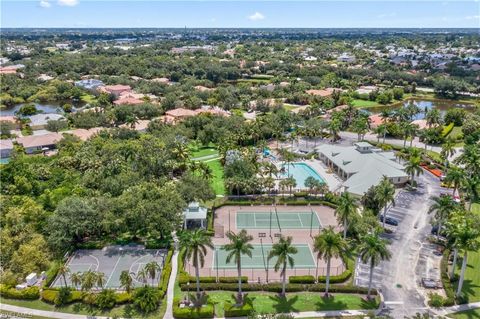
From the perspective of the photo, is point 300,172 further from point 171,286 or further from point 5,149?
point 5,149

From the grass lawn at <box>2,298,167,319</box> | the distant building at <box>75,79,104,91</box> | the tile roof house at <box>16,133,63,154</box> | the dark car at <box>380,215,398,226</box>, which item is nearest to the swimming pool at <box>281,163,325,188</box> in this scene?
the dark car at <box>380,215,398,226</box>

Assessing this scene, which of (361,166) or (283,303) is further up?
(361,166)

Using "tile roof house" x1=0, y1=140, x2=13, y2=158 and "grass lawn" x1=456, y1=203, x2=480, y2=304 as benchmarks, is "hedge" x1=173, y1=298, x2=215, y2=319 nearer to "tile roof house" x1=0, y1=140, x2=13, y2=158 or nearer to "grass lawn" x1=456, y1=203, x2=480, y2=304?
"grass lawn" x1=456, y1=203, x2=480, y2=304

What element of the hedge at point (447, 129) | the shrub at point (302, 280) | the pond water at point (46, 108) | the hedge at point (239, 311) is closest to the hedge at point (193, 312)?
the hedge at point (239, 311)

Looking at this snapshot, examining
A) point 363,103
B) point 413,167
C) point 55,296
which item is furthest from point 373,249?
point 363,103

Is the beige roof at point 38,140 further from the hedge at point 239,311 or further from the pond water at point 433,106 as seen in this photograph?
the pond water at point 433,106

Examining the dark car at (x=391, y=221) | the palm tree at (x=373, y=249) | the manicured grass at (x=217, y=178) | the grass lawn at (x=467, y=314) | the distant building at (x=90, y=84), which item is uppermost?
the distant building at (x=90, y=84)
